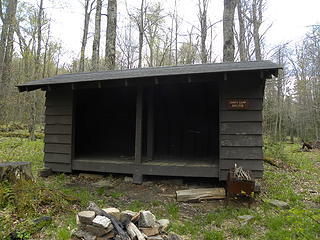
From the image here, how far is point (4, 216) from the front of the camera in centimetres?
326

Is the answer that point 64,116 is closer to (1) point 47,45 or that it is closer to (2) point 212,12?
(1) point 47,45

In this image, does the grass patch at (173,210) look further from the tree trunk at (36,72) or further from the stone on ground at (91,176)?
the tree trunk at (36,72)

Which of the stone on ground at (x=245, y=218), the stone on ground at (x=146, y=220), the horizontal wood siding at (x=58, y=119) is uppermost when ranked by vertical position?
the horizontal wood siding at (x=58, y=119)

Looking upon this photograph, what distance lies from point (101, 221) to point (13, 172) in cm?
213

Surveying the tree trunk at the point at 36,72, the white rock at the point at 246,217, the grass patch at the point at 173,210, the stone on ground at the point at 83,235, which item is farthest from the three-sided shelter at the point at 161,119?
the tree trunk at the point at 36,72

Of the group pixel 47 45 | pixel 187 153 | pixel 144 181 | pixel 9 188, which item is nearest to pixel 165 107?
pixel 187 153

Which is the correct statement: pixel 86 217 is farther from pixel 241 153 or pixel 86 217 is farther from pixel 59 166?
pixel 59 166

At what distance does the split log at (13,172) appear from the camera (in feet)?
12.9

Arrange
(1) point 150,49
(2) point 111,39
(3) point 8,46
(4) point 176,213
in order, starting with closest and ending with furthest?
(4) point 176,213 < (2) point 111,39 < (3) point 8,46 < (1) point 150,49

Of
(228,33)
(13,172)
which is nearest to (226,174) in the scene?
(13,172)

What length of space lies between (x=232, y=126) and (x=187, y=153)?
9.01 feet

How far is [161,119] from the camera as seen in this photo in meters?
7.81

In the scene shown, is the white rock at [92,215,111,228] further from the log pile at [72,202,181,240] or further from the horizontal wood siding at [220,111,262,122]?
the horizontal wood siding at [220,111,262,122]

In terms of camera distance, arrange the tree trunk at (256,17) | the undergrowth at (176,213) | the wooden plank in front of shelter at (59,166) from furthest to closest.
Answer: the tree trunk at (256,17), the wooden plank in front of shelter at (59,166), the undergrowth at (176,213)
